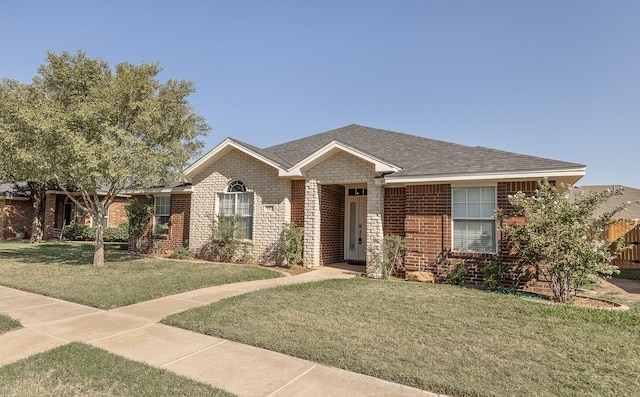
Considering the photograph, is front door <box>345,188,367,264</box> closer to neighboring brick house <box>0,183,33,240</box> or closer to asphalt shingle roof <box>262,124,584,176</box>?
asphalt shingle roof <box>262,124,584,176</box>

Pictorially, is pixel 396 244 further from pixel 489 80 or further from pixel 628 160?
pixel 628 160

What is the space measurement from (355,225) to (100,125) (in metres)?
9.19

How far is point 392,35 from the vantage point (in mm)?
12367

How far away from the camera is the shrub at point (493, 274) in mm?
8531

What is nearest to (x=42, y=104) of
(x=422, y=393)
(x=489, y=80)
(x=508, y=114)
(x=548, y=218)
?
(x=422, y=393)

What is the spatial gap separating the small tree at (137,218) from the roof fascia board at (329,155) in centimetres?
791

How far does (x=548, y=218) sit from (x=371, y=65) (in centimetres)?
981

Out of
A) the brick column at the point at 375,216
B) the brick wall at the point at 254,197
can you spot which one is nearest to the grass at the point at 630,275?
the brick column at the point at 375,216

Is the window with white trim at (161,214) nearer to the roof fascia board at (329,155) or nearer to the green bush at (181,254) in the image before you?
the green bush at (181,254)

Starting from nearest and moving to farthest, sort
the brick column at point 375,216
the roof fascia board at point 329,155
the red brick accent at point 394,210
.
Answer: the roof fascia board at point 329,155
the red brick accent at point 394,210
the brick column at point 375,216

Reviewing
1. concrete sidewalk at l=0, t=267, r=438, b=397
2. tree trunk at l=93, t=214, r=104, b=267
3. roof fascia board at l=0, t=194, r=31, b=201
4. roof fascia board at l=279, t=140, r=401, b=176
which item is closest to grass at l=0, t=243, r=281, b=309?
tree trunk at l=93, t=214, r=104, b=267

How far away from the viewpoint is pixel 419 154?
12.3 metres

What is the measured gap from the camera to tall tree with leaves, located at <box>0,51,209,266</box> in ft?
32.8

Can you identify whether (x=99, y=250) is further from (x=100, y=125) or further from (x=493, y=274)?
(x=493, y=274)
